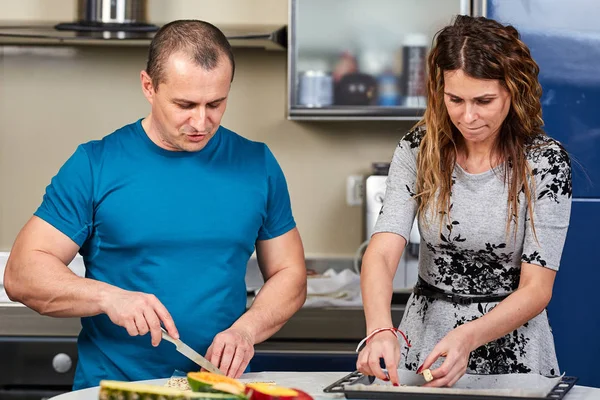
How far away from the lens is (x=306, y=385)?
5.37 feet

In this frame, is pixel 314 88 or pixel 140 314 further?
pixel 314 88

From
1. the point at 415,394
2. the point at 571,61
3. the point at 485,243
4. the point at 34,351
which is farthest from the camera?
the point at 34,351

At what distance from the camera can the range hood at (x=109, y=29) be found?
283 centimetres

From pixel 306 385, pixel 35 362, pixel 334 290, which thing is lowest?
pixel 35 362

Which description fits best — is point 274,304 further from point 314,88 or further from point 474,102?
point 314,88

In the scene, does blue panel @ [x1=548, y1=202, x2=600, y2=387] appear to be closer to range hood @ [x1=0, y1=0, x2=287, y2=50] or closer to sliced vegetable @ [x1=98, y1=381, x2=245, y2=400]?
range hood @ [x1=0, y1=0, x2=287, y2=50]

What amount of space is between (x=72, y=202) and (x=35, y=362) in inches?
42.1

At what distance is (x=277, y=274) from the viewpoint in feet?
6.29

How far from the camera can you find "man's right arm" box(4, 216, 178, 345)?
5.14 ft

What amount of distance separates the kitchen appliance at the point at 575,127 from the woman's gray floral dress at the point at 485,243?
2.26 feet

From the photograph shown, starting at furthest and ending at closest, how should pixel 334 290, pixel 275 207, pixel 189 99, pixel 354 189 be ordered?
pixel 354 189, pixel 334 290, pixel 275 207, pixel 189 99

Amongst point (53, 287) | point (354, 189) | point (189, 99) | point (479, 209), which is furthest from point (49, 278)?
point (354, 189)

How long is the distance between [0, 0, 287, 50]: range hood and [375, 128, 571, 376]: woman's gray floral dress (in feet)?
3.70

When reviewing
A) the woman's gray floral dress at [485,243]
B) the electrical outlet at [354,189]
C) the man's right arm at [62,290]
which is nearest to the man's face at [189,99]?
the man's right arm at [62,290]
